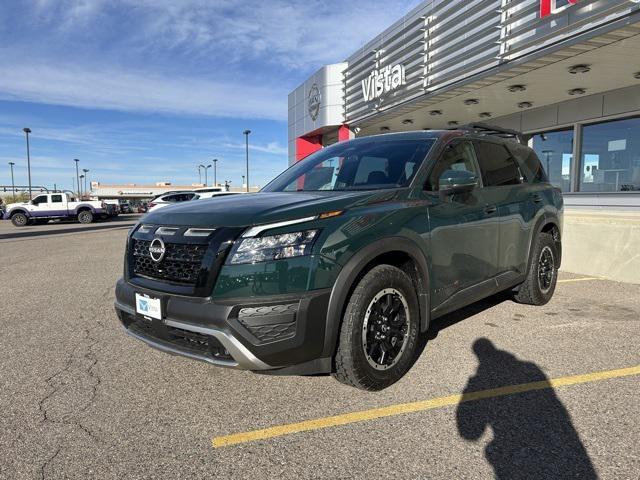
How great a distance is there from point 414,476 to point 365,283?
1.11 m

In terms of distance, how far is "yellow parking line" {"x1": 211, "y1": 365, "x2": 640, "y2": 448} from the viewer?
2.61 metres

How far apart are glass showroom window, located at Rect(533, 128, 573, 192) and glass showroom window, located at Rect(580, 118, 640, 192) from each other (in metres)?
0.40

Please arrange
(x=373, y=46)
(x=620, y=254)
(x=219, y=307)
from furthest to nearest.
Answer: (x=373, y=46)
(x=620, y=254)
(x=219, y=307)

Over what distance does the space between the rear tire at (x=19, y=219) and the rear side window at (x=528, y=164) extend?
97.2 ft

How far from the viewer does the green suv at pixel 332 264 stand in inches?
102

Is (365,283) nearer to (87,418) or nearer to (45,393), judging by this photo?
(87,418)

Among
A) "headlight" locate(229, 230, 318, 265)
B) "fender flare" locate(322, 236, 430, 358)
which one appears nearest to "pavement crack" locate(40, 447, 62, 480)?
"headlight" locate(229, 230, 318, 265)

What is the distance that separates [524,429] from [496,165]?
2640mm

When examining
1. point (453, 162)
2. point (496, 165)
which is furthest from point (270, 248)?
point (496, 165)

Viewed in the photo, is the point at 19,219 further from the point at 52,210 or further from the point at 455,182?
the point at 455,182

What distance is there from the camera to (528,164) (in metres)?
5.12

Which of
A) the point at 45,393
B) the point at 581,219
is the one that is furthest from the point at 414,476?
the point at 581,219

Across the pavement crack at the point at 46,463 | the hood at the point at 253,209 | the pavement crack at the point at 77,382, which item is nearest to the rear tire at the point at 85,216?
the pavement crack at the point at 77,382

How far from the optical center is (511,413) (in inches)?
111
